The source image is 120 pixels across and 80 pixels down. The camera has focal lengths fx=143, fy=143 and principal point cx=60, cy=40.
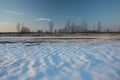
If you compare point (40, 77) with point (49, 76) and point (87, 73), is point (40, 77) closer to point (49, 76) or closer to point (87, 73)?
point (49, 76)

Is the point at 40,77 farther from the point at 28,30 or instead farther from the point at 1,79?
the point at 28,30

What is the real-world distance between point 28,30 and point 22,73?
94.8 m

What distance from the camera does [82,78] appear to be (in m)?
4.39

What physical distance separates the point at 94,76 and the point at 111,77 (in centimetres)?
51

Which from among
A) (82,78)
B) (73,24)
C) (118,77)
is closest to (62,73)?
(82,78)

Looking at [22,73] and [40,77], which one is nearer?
[40,77]

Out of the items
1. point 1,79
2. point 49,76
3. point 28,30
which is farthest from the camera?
point 28,30

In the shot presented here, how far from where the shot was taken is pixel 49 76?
456 centimetres

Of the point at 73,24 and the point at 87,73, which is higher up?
the point at 73,24

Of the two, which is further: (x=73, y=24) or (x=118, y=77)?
(x=73, y=24)

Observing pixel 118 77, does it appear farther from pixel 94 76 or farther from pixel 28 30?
pixel 28 30

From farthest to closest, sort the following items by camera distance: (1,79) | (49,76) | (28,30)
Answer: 1. (28,30)
2. (49,76)
3. (1,79)

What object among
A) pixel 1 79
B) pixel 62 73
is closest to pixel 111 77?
pixel 62 73

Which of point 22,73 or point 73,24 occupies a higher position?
point 73,24
